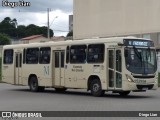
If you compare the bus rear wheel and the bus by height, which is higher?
the bus

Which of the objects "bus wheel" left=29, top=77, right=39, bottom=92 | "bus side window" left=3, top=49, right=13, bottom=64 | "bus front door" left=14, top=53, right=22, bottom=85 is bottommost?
"bus wheel" left=29, top=77, right=39, bottom=92

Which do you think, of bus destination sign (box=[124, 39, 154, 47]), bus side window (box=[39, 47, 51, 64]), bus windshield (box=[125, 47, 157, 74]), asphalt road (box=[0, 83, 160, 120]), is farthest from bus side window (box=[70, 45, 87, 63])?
bus windshield (box=[125, 47, 157, 74])

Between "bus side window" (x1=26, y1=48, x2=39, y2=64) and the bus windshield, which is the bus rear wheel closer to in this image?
"bus side window" (x1=26, y1=48, x2=39, y2=64)

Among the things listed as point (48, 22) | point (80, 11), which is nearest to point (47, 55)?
point (48, 22)

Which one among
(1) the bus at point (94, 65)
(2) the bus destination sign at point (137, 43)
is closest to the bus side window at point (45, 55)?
(1) the bus at point (94, 65)

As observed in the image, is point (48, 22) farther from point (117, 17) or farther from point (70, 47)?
point (70, 47)

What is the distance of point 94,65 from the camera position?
23.1 metres

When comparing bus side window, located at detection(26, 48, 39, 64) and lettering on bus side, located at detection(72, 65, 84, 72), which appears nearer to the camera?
lettering on bus side, located at detection(72, 65, 84, 72)

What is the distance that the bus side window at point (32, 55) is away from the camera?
1097 inches

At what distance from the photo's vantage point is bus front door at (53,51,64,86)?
25641mm

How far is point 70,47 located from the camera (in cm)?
2502

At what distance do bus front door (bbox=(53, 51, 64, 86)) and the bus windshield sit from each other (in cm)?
497

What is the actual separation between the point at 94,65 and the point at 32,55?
248 inches

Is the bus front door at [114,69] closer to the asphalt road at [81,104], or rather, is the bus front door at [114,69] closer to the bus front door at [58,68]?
the asphalt road at [81,104]
